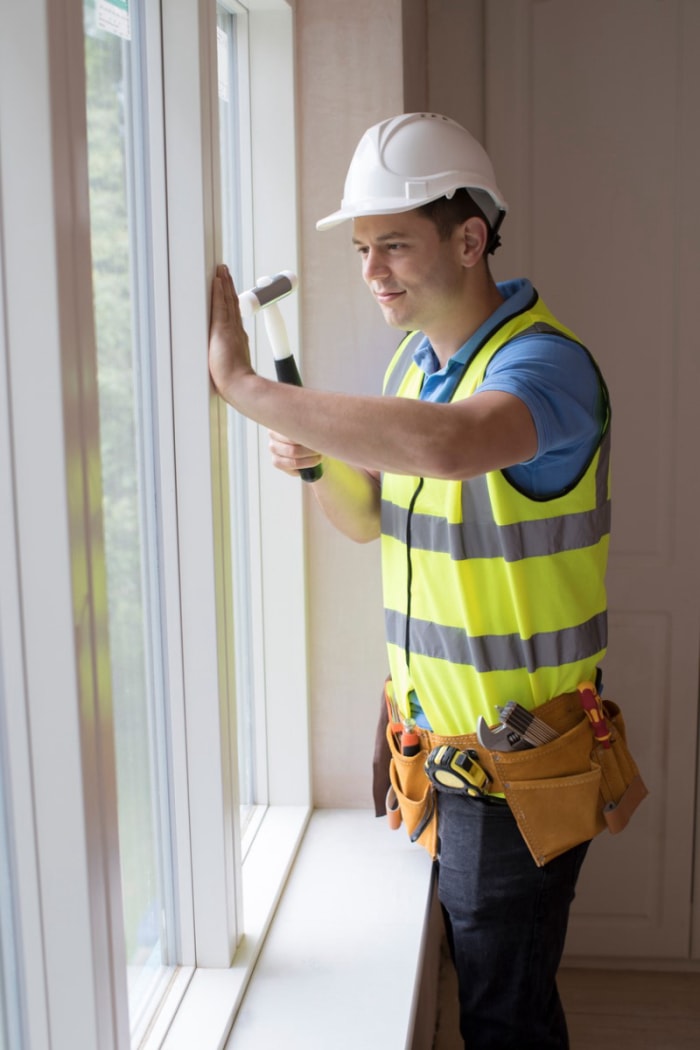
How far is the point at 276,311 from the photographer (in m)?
1.41

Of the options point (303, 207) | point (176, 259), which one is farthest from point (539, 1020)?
point (303, 207)

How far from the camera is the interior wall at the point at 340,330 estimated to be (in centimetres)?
180

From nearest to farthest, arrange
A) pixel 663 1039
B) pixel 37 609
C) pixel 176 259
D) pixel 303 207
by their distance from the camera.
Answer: pixel 37 609, pixel 176 259, pixel 303 207, pixel 663 1039

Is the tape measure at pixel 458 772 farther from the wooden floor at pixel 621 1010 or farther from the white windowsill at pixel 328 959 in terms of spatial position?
the wooden floor at pixel 621 1010

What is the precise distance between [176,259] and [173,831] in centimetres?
75

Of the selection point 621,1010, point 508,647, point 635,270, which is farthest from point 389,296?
point 621,1010

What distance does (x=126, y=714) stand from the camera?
131 centimetres

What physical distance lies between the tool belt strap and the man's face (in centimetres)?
57

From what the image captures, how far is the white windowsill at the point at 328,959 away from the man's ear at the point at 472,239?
0.99 m

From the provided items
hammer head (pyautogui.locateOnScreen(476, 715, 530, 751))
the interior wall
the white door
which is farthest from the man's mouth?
the white door

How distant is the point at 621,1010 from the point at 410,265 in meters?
1.91

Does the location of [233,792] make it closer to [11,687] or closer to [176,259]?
[11,687]

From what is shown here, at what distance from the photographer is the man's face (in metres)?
1.42

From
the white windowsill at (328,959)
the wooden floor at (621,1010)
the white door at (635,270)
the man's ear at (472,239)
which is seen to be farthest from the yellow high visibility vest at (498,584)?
the wooden floor at (621,1010)
